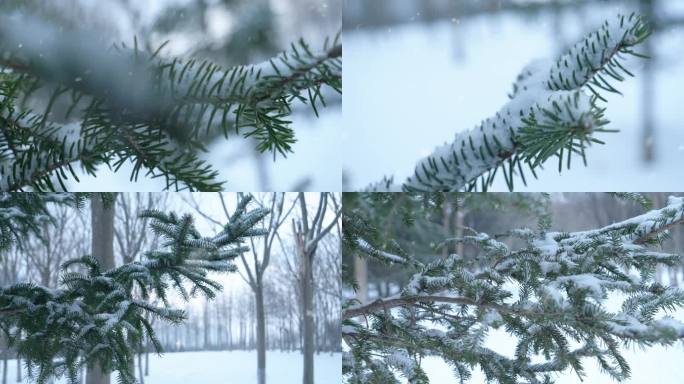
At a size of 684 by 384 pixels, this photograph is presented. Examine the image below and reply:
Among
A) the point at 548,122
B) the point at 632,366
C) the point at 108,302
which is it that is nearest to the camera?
the point at 548,122

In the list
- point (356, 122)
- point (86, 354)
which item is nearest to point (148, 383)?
point (86, 354)

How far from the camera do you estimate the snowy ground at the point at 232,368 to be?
1167 mm

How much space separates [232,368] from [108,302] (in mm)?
276

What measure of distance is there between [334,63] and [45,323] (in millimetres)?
640

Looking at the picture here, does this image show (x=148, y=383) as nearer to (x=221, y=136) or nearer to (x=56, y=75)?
(x=221, y=136)

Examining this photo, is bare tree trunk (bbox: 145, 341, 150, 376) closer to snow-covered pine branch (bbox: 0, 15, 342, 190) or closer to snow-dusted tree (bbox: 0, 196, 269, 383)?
snow-dusted tree (bbox: 0, 196, 269, 383)

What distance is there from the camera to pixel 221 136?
110cm

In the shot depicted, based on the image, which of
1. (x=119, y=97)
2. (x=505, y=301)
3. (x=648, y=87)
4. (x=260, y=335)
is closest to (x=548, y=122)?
(x=119, y=97)

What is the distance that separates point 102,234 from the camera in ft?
3.91

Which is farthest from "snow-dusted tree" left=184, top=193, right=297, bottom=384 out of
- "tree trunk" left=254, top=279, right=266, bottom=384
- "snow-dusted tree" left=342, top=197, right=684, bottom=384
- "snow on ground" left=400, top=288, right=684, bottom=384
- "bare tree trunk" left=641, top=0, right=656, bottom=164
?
"bare tree trunk" left=641, top=0, right=656, bottom=164

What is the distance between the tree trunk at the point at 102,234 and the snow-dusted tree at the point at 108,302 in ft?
0.14

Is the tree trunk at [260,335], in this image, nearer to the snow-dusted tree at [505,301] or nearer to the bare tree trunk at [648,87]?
the snow-dusted tree at [505,301]

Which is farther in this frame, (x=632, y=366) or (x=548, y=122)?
(x=632, y=366)

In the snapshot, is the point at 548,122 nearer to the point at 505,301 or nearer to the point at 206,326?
the point at 505,301
